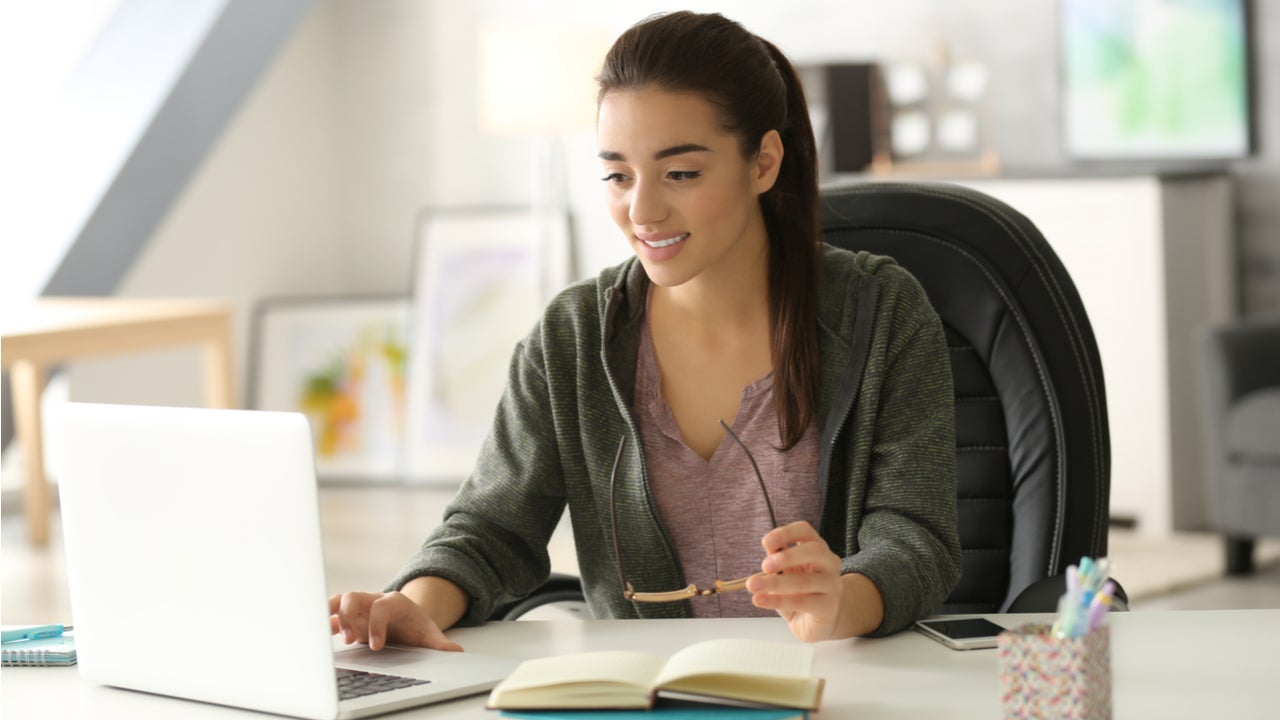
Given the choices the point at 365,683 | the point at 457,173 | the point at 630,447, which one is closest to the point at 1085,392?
the point at 630,447

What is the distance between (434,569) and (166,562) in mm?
372

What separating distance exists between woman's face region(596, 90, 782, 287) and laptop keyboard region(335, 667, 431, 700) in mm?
518

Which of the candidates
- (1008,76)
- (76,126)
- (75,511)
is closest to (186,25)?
(76,126)

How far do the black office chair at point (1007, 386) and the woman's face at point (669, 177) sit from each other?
0.39 meters

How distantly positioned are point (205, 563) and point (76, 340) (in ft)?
10.1

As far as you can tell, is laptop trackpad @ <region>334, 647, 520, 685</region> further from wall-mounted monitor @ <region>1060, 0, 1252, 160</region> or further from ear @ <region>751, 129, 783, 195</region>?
wall-mounted monitor @ <region>1060, 0, 1252, 160</region>

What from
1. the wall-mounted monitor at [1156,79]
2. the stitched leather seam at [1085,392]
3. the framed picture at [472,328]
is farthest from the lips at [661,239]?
the framed picture at [472,328]

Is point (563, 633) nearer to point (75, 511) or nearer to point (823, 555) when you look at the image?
point (823, 555)

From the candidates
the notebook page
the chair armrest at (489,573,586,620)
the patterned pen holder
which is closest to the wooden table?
the chair armrest at (489,573,586,620)

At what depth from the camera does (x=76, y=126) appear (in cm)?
554

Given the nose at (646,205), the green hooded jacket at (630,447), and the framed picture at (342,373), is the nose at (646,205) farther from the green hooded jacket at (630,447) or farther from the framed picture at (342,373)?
the framed picture at (342,373)

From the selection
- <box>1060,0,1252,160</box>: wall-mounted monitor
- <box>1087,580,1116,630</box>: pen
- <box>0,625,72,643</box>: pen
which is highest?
<box>1060,0,1252,160</box>: wall-mounted monitor

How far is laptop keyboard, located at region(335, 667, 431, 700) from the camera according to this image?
4.10 ft

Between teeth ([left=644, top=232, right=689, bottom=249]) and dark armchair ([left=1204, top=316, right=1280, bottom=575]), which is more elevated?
teeth ([left=644, top=232, right=689, bottom=249])
